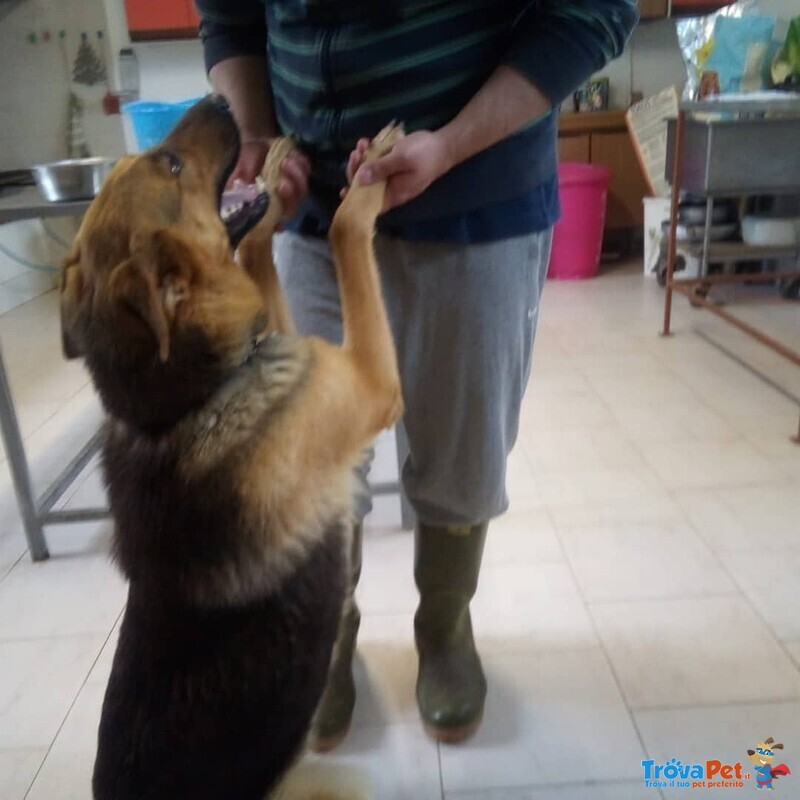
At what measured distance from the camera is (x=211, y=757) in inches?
35.0

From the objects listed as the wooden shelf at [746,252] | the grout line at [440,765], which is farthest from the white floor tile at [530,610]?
the wooden shelf at [746,252]

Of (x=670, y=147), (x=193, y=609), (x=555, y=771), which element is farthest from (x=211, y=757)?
(x=670, y=147)

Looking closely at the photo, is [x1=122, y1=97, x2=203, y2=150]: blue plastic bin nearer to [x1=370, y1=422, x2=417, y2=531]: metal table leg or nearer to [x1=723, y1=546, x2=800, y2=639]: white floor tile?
[x1=370, y1=422, x2=417, y2=531]: metal table leg

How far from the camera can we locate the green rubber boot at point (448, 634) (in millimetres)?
1343

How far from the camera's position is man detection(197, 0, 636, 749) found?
3.43 ft

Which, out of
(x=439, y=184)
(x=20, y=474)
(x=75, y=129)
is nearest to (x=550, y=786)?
(x=439, y=184)

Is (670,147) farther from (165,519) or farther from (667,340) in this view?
(165,519)

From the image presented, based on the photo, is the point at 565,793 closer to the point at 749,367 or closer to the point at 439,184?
the point at 439,184

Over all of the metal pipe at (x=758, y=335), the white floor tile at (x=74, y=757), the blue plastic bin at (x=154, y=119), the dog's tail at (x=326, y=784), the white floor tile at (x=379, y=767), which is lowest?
the white floor tile at (x=74, y=757)

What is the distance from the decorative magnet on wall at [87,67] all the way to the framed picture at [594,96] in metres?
2.90

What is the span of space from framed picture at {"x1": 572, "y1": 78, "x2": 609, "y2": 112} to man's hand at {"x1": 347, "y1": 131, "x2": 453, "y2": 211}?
13.1 feet

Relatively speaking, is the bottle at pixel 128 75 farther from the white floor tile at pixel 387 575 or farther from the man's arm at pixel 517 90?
the man's arm at pixel 517 90

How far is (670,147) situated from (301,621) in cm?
330

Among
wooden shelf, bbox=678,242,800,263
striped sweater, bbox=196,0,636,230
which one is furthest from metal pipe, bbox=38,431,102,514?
wooden shelf, bbox=678,242,800,263
